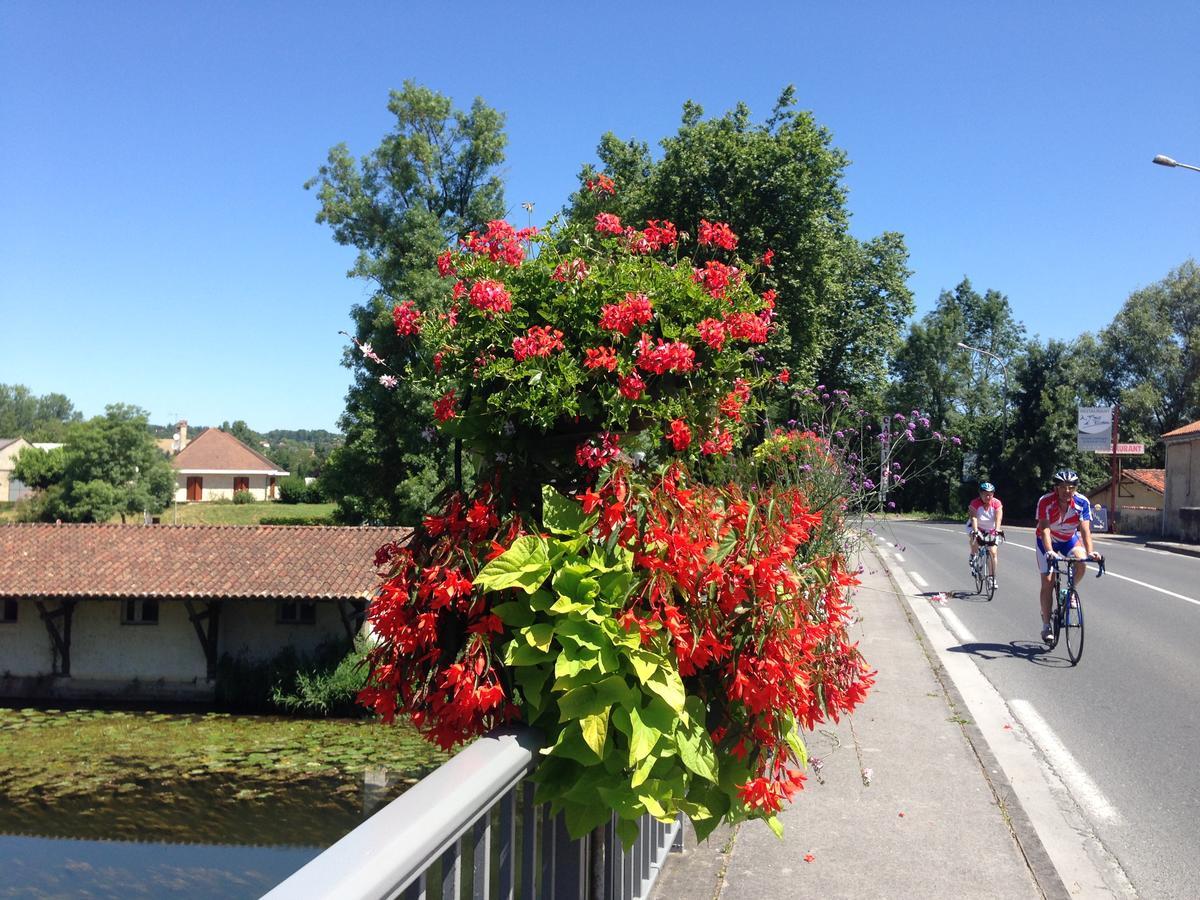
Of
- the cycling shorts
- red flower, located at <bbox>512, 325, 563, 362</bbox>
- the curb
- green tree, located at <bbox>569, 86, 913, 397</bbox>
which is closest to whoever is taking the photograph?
red flower, located at <bbox>512, 325, 563, 362</bbox>

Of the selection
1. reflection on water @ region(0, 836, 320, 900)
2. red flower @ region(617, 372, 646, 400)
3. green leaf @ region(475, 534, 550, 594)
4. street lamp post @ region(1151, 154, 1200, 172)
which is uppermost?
street lamp post @ region(1151, 154, 1200, 172)

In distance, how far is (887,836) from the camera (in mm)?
4508

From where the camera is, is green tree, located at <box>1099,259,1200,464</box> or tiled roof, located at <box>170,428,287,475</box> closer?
green tree, located at <box>1099,259,1200,464</box>

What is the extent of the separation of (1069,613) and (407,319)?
930 cm

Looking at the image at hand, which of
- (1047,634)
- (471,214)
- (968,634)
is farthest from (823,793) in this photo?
(471,214)

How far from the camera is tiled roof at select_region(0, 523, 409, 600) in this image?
28766 mm

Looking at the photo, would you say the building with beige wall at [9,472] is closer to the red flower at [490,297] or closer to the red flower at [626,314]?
the red flower at [490,297]

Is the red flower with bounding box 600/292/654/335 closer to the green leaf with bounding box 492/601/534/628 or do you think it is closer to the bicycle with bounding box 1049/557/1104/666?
the green leaf with bounding box 492/601/534/628

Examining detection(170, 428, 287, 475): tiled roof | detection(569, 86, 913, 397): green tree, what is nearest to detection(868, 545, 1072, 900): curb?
detection(569, 86, 913, 397): green tree

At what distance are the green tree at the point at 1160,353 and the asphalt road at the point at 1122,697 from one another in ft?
182

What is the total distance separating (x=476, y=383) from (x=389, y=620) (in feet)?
2.11

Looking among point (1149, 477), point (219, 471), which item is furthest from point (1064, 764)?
point (219, 471)

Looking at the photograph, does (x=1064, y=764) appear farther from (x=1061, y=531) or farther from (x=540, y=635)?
(x=540, y=635)

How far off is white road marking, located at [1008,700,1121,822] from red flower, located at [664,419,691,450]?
13.5ft
